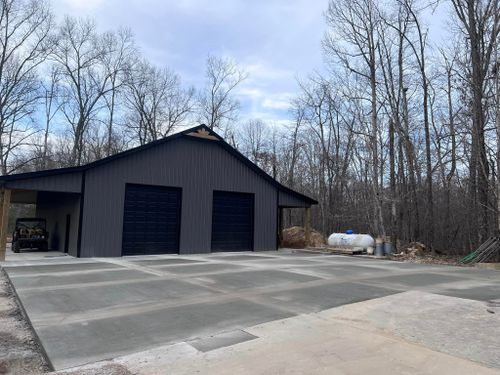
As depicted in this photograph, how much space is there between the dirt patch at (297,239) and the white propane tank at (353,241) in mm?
2940

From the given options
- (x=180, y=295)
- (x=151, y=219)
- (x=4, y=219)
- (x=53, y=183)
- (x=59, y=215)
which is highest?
(x=53, y=183)

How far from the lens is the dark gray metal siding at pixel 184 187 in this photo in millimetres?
16156

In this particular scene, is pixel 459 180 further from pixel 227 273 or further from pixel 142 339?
pixel 142 339

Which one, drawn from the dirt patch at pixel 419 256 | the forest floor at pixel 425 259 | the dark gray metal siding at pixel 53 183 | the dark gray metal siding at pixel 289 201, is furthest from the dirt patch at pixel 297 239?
the dark gray metal siding at pixel 53 183

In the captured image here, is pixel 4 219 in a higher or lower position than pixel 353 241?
higher

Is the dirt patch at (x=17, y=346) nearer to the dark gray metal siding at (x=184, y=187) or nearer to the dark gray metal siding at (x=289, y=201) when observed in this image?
the dark gray metal siding at (x=184, y=187)

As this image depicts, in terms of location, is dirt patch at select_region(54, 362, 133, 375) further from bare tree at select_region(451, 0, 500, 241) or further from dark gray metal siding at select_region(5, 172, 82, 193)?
bare tree at select_region(451, 0, 500, 241)

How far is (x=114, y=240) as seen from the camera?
16.4 metres

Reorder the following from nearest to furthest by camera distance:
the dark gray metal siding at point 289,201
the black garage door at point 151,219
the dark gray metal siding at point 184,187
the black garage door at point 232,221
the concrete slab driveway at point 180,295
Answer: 1. the concrete slab driveway at point 180,295
2. the dark gray metal siding at point 184,187
3. the black garage door at point 151,219
4. the black garage door at point 232,221
5. the dark gray metal siding at point 289,201

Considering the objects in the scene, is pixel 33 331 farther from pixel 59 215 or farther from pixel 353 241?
pixel 353 241

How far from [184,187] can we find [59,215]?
6070 millimetres

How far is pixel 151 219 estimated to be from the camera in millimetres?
17562

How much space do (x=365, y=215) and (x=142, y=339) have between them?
22832mm

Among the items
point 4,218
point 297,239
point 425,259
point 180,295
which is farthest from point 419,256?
point 4,218
